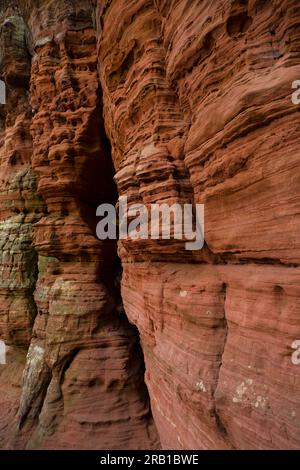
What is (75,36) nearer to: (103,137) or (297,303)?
(103,137)

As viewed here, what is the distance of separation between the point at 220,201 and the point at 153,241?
1792 millimetres

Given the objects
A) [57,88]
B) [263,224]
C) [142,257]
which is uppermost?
[57,88]

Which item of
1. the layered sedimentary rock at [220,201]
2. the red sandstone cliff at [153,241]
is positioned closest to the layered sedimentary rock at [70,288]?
the red sandstone cliff at [153,241]

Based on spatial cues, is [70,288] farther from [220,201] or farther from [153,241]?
[220,201]

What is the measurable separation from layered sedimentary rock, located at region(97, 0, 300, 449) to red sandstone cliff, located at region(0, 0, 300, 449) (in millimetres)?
23

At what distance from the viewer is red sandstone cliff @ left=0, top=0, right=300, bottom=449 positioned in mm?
3568

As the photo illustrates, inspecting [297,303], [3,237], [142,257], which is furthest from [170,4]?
[3,237]

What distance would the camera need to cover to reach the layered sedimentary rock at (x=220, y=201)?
3.43 metres

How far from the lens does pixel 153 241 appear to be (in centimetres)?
584

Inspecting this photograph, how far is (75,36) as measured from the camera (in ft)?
33.6

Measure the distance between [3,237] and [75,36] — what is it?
7.86 m

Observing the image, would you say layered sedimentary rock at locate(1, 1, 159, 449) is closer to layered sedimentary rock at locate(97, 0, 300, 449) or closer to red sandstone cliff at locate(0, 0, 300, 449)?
red sandstone cliff at locate(0, 0, 300, 449)

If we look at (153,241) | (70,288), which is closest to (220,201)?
(153,241)

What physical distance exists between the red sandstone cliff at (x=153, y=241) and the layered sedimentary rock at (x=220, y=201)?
0.02 meters
